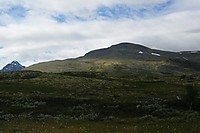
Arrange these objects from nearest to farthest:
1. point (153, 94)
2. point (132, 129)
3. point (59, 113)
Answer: point (132, 129), point (59, 113), point (153, 94)

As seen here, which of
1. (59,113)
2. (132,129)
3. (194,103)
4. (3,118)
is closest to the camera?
(132,129)

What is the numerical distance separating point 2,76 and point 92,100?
69509 mm

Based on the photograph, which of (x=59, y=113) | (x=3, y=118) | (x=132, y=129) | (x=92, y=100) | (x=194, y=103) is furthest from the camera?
(x=92, y=100)

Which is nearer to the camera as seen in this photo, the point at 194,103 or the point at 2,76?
the point at 194,103

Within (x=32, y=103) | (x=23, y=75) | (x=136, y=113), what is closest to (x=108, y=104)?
(x=136, y=113)

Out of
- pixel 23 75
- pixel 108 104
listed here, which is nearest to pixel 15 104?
pixel 108 104

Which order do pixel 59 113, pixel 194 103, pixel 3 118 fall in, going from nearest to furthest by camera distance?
pixel 3 118 → pixel 59 113 → pixel 194 103

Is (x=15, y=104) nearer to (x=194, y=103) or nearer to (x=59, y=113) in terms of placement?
(x=59, y=113)

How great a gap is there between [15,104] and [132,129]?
3064 cm

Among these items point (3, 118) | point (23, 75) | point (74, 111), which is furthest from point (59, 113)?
point (23, 75)

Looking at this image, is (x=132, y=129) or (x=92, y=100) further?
(x=92, y=100)

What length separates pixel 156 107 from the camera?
5084 centimetres

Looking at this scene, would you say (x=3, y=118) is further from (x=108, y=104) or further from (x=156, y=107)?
(x=156, y=107)

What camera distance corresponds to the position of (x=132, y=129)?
30.5 m
